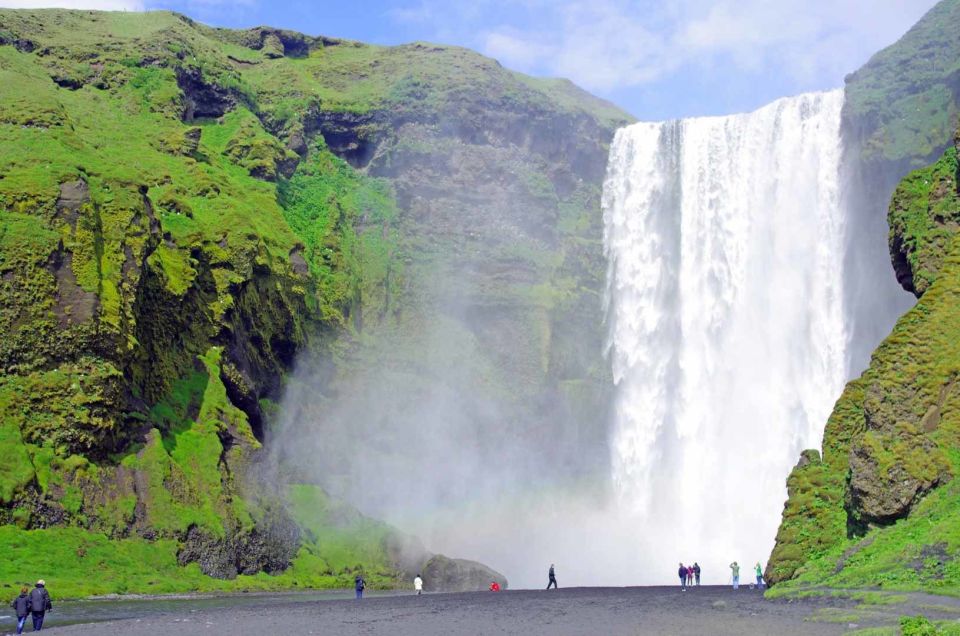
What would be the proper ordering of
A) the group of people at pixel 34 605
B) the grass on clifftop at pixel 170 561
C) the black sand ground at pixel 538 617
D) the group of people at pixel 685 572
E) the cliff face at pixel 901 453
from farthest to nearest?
the group of people at pixel 685 572
the grass on clifftop at pixel 170 561
the cliff face at pixel 901 453
the group of people at pixel 34 605
the black sand ground at pixel 538 617

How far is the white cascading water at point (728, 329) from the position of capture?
279 feet

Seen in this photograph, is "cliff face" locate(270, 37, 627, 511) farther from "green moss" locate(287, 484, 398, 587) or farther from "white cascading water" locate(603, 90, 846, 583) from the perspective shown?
"green moss" locate(287, 484, 398, 587)

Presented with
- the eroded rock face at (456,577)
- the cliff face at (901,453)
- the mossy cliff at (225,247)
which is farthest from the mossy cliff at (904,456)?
the mossy cliff at (225,247)

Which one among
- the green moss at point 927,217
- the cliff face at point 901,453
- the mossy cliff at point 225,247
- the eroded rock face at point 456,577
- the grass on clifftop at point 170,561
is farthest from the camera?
the eroded rock face at point 456,577

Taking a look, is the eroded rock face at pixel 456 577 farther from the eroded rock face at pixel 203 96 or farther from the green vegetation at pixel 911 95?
the eroded rock face at pixel 203 96

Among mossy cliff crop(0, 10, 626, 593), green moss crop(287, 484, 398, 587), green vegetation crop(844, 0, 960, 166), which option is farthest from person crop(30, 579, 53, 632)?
green vegetation crop(844, 0, 960, 166)

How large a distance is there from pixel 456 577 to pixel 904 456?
3357 centimetres

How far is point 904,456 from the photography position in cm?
3884

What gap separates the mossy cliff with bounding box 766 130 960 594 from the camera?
35.9m

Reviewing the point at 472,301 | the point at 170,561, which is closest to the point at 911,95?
the point at 472,301

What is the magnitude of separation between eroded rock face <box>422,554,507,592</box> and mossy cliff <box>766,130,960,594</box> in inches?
953

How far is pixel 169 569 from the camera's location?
5775 cm

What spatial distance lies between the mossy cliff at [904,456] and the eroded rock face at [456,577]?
24203 millimetres

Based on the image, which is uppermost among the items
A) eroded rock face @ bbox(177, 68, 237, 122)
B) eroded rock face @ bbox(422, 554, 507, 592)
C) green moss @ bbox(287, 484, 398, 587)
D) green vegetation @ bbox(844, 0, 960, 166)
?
eroded rock face @ bbox(177, 68, 237, 122)
